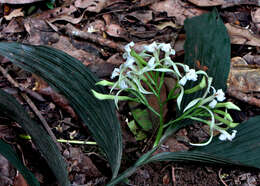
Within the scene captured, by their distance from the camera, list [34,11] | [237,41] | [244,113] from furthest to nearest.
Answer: [34,11] → [237,41] → [244,113]

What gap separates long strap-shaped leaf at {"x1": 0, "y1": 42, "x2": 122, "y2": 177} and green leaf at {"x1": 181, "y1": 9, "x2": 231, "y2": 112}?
359 millimetres

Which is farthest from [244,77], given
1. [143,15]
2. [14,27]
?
[14,27]

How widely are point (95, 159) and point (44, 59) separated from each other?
51cm

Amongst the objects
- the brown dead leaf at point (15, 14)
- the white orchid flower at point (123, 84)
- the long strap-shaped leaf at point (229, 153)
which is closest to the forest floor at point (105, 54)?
the brown dead leaf at point (15, 14)

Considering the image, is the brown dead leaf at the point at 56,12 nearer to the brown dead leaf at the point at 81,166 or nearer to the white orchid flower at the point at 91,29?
the white orchid flower at the point at 91,29

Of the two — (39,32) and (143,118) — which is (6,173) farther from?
(39,32)

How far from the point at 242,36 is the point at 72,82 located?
106 centimetres

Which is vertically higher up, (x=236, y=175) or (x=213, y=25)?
(x=213, y=25)

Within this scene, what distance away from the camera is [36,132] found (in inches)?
41.7

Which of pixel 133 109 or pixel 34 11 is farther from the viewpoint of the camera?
pixel 34 11

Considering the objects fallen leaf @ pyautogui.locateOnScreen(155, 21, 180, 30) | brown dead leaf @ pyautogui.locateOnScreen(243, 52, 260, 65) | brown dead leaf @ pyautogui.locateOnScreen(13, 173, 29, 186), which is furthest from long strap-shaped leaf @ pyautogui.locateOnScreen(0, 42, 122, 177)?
brown dead leaf @ pyautogui.locateOnScreen(243, 52, 260, 65)

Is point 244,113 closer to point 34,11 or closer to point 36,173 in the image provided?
point 36,173

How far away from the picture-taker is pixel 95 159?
1.38m

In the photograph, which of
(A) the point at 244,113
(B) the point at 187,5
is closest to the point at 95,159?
(A) the point at 244,113
